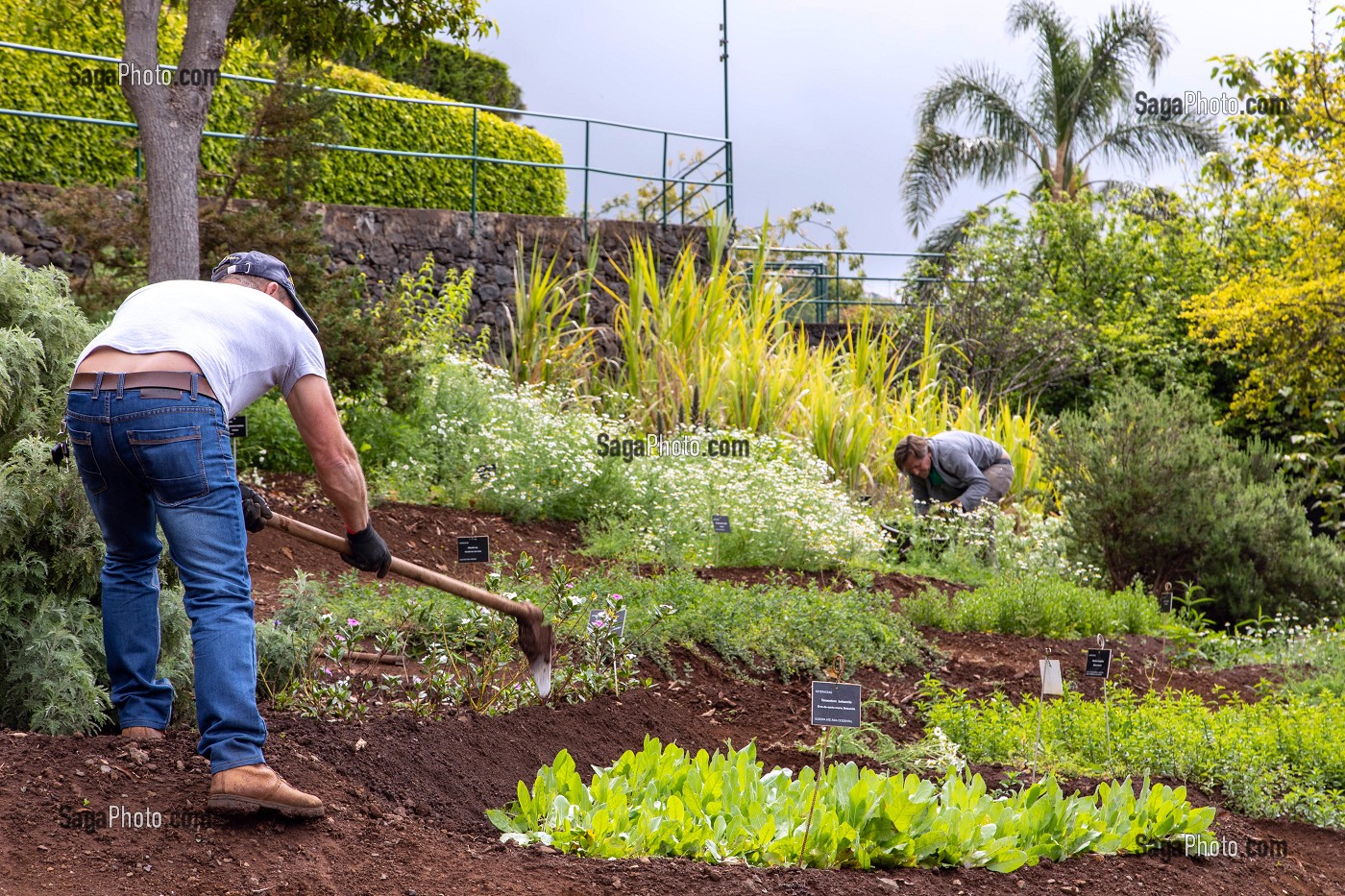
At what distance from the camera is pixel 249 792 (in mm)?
2756

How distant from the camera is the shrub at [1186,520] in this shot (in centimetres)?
863

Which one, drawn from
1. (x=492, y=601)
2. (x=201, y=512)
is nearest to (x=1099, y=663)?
(x=492, y=601)

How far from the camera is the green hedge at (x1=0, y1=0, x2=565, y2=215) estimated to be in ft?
35.0

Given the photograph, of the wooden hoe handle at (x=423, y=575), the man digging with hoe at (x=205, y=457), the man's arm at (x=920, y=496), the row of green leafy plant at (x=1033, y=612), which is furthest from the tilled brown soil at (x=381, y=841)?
the man's arm at (x=920, y=496)

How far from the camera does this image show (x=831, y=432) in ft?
36.7

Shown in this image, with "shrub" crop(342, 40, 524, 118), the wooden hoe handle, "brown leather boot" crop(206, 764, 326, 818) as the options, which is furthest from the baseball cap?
"shrub" crop(342, 40, 524, 118)

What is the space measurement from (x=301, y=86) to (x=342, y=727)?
19.8 ft

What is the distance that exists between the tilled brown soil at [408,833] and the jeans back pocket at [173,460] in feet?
2.45

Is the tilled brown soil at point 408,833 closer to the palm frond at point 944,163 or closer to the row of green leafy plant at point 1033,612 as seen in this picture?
the row of green leafy plant at point 1033,612

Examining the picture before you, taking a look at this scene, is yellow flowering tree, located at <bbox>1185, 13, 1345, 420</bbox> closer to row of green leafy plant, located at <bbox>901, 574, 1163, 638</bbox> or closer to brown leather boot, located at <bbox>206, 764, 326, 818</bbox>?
row of green leafy plant, located at <bbox>901, 574, 1163, 638</bbox>

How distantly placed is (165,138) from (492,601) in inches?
172

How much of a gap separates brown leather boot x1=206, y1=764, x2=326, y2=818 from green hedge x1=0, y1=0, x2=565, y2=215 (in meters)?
6.76

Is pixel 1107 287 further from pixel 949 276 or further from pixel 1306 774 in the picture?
pixel 1306 774

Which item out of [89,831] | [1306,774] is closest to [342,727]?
[89,831]
